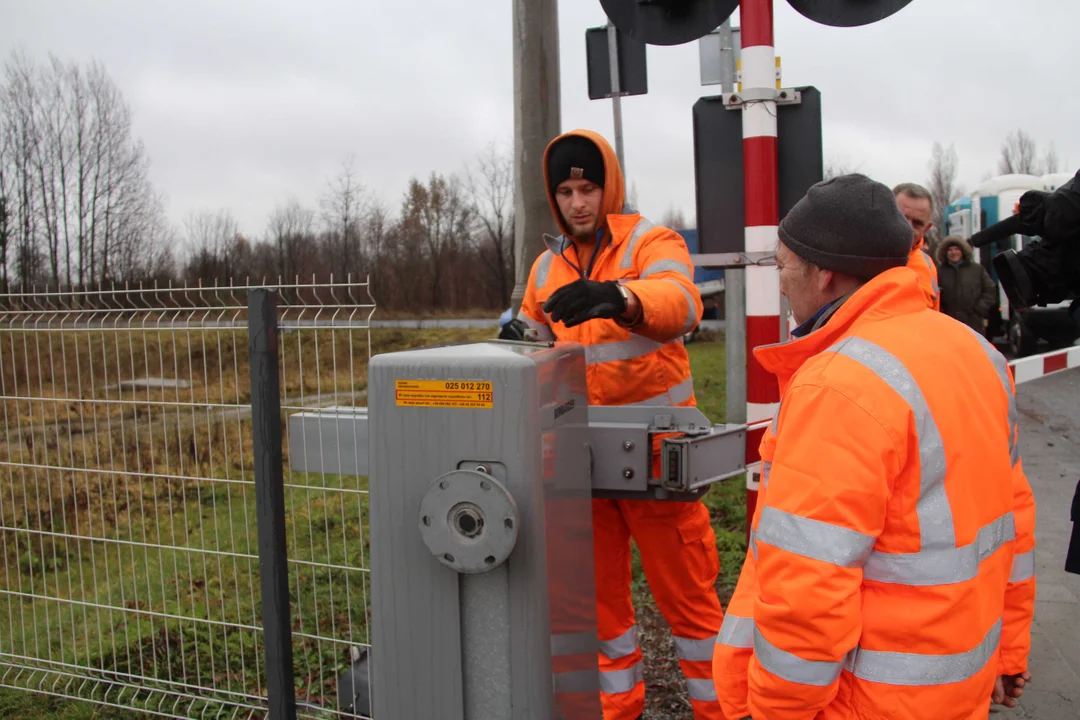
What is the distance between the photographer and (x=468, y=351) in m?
1.98

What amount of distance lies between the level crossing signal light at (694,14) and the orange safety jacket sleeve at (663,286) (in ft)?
3.05

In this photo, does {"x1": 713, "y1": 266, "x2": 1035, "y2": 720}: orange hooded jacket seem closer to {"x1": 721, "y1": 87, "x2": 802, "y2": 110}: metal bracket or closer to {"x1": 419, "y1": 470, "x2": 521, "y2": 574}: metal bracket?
{"x1": 419, "y1": 470, "x2": 521, "y2": 574}: metal bracket

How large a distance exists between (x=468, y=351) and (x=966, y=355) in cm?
103

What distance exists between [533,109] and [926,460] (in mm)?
4410

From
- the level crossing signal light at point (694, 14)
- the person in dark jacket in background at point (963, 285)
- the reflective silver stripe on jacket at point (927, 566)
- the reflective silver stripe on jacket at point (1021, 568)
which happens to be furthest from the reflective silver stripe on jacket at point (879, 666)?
the person in dark jacket in background at point (963, 285)

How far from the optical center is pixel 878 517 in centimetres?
150

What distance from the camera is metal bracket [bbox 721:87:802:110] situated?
10.6ft

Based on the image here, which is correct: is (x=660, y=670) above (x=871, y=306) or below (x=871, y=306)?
below

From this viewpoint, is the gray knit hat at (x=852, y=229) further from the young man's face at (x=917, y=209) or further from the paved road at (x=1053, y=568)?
the young man's face at (x=917, y=209)

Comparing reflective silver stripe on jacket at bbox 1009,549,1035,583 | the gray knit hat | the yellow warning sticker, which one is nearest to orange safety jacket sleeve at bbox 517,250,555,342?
the yellow warning sticker

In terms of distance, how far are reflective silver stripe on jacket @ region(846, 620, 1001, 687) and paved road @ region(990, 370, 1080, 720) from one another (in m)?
2.09

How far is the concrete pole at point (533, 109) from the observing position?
5.48 metres

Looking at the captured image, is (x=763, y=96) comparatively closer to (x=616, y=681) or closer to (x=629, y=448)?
(x=629, y=448)

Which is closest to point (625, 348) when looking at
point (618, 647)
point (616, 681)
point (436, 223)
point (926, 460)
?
point (618, 647)
